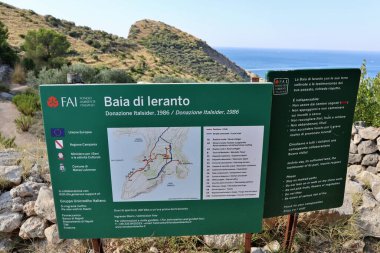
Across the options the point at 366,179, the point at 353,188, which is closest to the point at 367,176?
the point at 366,179

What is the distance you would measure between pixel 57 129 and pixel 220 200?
57.0 inches

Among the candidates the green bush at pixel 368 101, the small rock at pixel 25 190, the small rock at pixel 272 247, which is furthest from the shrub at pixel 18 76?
the small rock at pixel 272 247

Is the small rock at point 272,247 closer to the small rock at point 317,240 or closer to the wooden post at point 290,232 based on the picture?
the wooden post at point 290,232

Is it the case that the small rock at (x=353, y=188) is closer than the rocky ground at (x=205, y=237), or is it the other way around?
the rocky ground at (x=205, y=237)

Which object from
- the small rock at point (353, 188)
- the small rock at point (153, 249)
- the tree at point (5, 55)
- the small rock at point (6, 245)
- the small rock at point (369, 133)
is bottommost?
the small rock at point (6, 245)

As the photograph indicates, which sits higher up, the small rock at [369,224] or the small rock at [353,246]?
the small rock at [369,224]

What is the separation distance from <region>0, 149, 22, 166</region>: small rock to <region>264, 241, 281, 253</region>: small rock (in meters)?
3.54

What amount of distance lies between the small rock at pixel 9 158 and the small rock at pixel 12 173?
0.30 metres

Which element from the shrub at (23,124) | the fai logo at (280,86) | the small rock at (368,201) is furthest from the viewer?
the shrub at (23,124)

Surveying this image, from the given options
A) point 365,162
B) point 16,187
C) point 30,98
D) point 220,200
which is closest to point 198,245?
point 220,200

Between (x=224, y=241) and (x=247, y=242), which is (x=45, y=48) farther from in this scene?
(x=247, y=242)

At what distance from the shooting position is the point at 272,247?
10.6 feet

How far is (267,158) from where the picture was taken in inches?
108

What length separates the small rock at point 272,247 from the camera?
3203 mm
